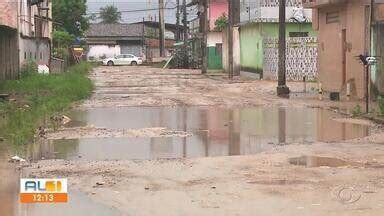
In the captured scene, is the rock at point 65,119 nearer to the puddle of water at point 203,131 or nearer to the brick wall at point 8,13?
the puddle of water at point 203,131

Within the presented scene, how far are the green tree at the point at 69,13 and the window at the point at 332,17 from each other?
157 ft

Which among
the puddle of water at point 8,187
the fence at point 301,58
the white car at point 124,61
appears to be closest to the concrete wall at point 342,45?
the fence at point 301,58

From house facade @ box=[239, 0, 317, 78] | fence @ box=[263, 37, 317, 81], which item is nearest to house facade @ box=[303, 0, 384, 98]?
fence @ box=[263, 37, 317, 81]

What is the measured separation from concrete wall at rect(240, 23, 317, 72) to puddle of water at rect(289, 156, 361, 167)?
90.1 feet

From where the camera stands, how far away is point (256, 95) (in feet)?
85.7

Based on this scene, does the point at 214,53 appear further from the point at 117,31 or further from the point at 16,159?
A: the point at 16,159

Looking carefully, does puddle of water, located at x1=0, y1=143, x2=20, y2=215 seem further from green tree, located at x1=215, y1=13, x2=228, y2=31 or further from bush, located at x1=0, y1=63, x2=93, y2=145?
green tree, located at x1=215, y1=13, x2=228, y2=31

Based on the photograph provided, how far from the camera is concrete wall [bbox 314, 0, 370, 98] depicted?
22.5m

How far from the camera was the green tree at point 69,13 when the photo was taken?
71.1 m

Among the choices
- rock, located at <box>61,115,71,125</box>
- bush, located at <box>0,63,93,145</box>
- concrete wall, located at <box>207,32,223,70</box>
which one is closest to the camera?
bush, located at <box>0,63,93,145</box>

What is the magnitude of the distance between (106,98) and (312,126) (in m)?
11.3

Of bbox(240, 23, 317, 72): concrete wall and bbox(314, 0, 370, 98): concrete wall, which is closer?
bbox(314, 0, 370, 98): concrete wall

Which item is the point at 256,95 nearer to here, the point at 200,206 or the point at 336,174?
the point at 336,174

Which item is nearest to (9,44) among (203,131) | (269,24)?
(203,131)
